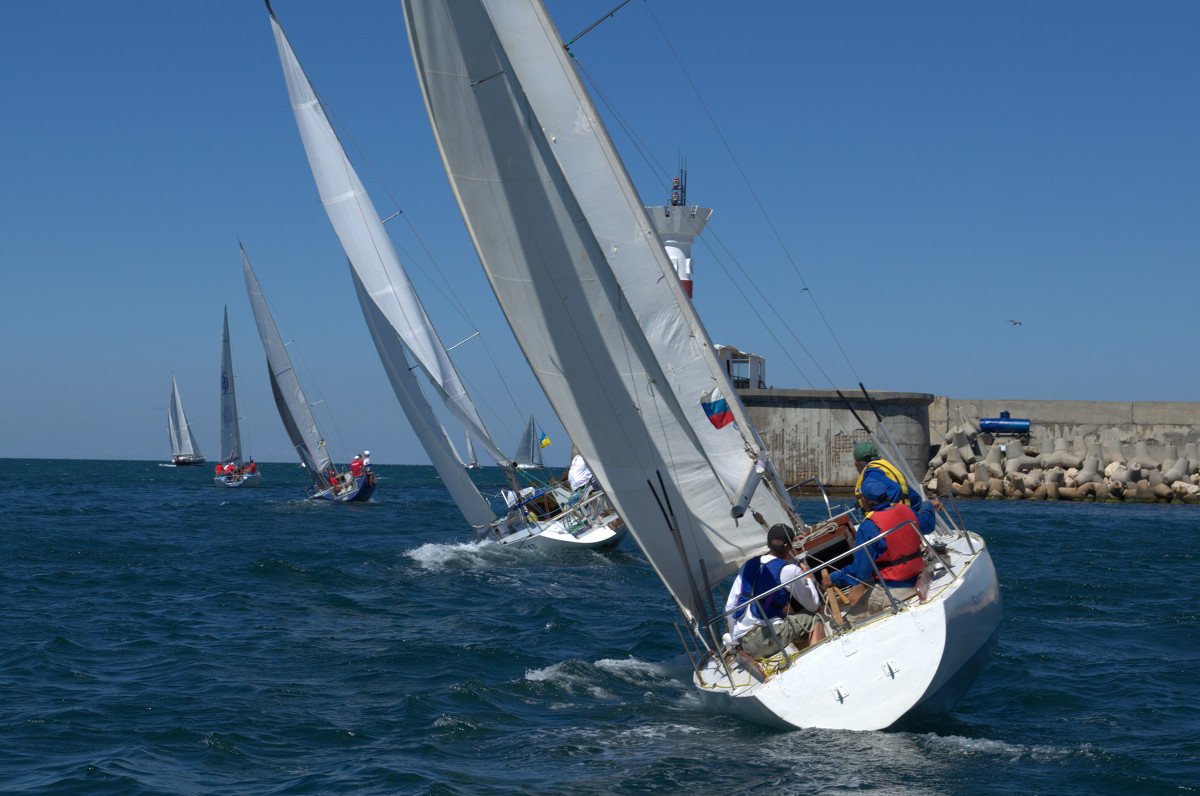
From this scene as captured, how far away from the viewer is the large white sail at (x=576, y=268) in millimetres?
9578

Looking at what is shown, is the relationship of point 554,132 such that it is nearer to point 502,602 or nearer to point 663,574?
point 663,574

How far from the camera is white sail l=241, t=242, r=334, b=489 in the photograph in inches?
1677

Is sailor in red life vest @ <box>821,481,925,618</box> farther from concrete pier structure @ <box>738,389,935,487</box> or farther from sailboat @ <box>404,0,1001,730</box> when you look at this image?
concrete pier structure @ <box>738,389,935,487</box>

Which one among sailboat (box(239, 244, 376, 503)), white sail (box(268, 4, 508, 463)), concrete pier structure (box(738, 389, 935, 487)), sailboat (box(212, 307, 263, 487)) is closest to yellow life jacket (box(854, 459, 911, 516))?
white sail (box(268, 4, 508, 463))

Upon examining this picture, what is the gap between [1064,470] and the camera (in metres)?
36.9

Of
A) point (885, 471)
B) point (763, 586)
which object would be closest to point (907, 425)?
point (885, 471)

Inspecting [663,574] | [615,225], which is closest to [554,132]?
[615,225]

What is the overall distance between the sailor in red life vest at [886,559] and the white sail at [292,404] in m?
37.4

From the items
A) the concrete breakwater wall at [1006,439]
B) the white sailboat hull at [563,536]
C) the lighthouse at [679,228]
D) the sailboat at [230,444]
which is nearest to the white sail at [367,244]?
the white sailboat hull at [563,536]

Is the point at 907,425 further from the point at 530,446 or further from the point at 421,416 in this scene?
the point at 530,446

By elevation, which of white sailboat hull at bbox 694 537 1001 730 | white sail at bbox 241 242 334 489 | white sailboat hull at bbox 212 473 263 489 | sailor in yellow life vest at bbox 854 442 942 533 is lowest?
white sailboat hull at bbox 694 537 1001 730

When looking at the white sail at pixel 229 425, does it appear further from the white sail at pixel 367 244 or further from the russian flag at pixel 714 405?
the russian flag at pixel 714 405

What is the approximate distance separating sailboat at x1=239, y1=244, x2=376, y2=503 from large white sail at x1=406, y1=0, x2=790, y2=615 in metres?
33.9

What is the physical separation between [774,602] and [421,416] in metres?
16.3
